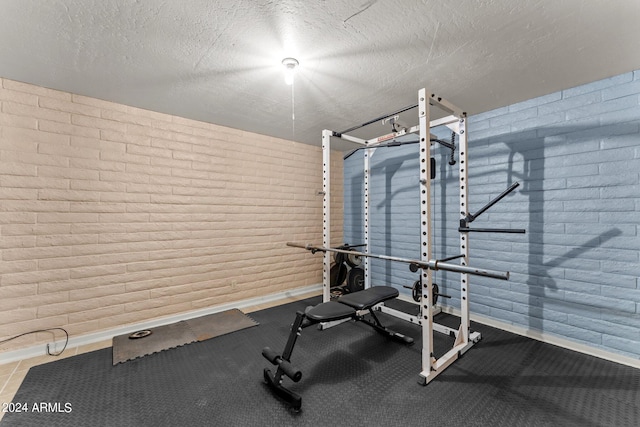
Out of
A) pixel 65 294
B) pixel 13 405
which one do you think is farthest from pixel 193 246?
pixel 13 405

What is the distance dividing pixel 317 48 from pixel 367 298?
2193 mm

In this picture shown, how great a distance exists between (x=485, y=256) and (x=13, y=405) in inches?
173

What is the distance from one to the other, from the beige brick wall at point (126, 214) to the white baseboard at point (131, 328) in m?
0.06

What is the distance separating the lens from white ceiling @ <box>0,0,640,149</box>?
155 centimetres

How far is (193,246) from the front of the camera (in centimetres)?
334

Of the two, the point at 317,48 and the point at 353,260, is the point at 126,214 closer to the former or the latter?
the point at 317,48

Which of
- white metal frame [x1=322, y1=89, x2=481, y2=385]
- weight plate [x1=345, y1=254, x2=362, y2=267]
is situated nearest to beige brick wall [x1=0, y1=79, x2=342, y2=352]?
weight plate [x1=345, y1=254, x2=362, y2=267]

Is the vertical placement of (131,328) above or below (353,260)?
below

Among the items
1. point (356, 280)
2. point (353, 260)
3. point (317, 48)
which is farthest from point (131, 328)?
point (317, 48)

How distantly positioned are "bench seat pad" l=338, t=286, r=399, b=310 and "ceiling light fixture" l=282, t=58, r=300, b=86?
205 centimetres

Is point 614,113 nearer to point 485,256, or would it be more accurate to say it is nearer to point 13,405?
point 485,256

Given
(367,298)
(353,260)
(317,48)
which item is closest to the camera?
(317,48)

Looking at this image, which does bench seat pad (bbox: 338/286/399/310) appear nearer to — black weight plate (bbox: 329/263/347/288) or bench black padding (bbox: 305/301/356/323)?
bench black padding (bbox: 305/301/356/323)

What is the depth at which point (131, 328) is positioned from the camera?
9.50ft
